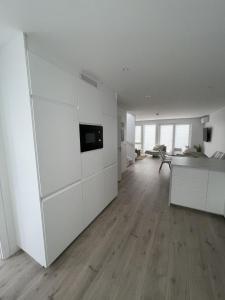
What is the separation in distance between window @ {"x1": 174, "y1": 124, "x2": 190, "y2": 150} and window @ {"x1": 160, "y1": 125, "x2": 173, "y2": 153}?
31cm

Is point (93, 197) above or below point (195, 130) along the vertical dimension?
below

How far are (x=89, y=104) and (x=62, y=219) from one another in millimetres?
1598

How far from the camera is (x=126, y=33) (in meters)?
1.24

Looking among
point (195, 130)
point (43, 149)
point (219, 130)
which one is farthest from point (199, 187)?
point (195, 130)

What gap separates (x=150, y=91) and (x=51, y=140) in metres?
2.44

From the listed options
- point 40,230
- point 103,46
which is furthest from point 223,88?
point 40,230

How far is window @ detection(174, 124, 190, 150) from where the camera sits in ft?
28.8

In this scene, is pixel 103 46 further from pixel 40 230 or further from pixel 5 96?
pixel 40 230

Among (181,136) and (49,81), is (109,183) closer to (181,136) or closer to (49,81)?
(49,81)

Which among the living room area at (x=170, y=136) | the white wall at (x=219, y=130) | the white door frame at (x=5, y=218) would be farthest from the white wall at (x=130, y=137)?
the white door frame at (x=5, y=218)

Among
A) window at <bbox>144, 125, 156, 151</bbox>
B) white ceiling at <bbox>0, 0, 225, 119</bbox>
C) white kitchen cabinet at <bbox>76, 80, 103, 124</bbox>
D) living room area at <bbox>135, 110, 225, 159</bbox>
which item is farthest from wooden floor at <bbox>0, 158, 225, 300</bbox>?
window at <bbox>144, 125, 156, 151</bbox>

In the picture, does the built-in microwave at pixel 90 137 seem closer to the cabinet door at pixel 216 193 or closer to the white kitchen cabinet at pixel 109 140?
the white kitchen cabinet at pixel 109 140

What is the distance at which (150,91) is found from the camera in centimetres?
297

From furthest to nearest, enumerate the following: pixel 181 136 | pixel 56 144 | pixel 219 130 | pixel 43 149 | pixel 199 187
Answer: pixel 181 136, pixel 219 130, pixel 199 187, pixel 56 144, pixel 43 149
